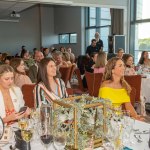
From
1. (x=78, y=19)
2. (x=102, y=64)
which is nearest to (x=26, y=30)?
(x=78, y=19)

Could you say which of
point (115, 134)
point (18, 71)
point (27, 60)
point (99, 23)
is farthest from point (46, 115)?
point (99, 23)

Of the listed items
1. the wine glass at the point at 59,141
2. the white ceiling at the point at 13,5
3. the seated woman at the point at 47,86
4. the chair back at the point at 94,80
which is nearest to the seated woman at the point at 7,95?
the seated woman at the point at 47,86

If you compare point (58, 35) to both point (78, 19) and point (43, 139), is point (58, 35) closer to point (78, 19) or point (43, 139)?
point (78, 19)

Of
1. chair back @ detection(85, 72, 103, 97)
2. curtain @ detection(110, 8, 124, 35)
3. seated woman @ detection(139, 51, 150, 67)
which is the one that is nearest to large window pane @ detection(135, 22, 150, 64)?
curtain @ detection(110, 8, 124, 35)

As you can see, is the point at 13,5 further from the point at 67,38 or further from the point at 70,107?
the point at 70,107

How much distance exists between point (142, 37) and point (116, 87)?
7388 millimetres

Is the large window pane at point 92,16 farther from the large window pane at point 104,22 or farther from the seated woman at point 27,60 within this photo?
the seated woman at point 27,60

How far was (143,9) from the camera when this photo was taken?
9.88 meters

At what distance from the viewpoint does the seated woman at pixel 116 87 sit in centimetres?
302

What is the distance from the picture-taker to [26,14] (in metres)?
14.8

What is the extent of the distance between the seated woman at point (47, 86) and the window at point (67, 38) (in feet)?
34.0

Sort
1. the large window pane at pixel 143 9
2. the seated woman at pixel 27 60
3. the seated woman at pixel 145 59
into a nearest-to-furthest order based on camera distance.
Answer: the seated woman at pixel 27 60 → the seated woman at pixel 145 59 → the large window pane at pixel 143 9

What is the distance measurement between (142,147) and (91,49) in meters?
7.67

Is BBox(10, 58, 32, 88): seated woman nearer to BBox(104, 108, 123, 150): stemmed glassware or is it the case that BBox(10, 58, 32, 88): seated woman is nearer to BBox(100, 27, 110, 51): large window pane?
BBox(104, 108, 123, 150): stemmed glassware
